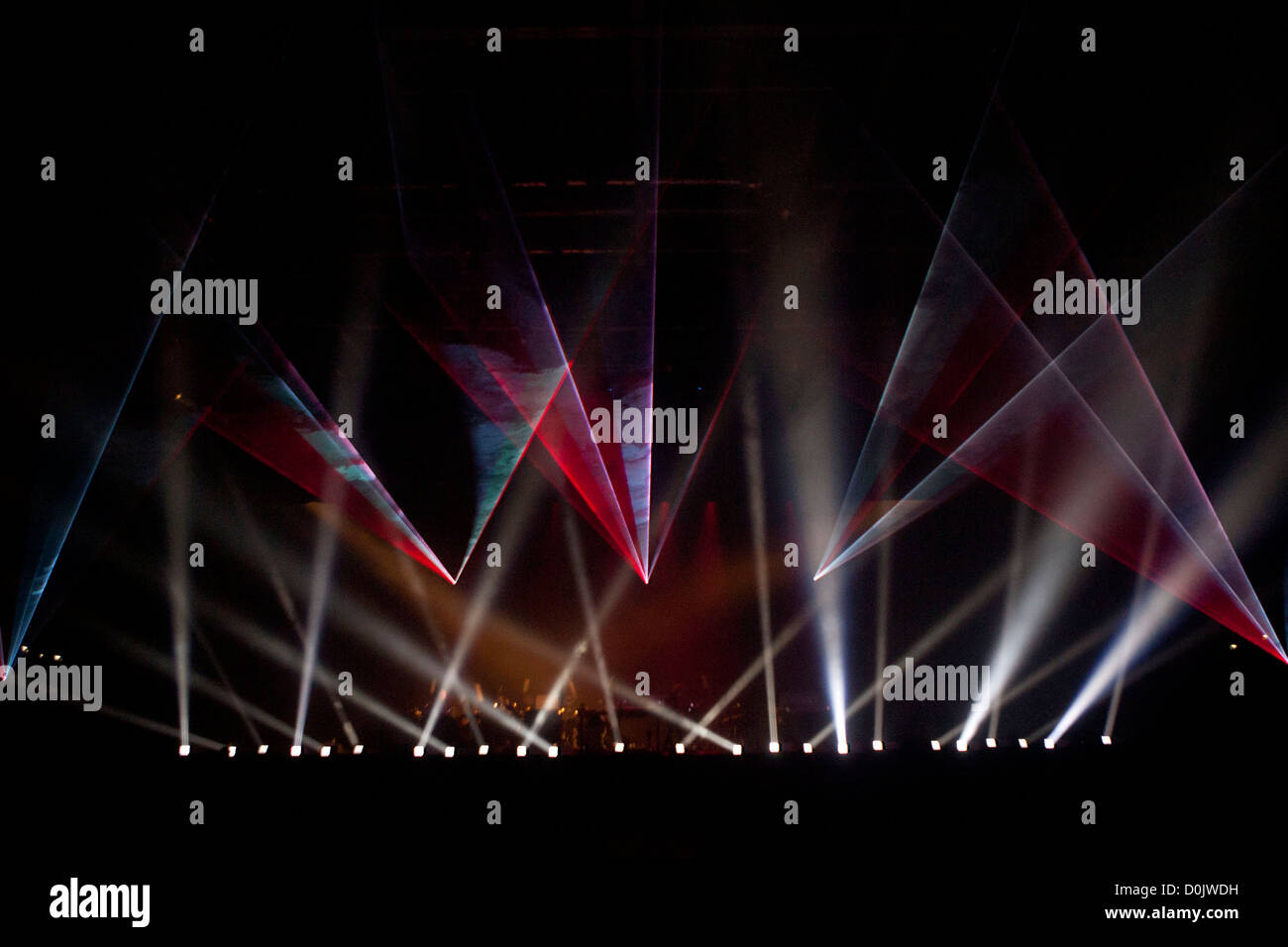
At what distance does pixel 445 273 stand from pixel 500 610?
6.12 meters

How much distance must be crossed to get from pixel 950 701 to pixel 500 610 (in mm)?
6700

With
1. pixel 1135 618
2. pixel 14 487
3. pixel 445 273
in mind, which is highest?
pixel 445 273

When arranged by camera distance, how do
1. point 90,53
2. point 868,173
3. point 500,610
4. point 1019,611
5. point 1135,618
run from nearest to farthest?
1. point 90,53
2. point 868,173
3. point 1135,618
4. point 1019,611
5. point 500,610

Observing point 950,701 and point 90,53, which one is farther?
point 950,701

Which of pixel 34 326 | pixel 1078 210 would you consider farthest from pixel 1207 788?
pixel 34 326

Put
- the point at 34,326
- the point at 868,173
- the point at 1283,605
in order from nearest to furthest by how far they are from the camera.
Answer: the point at 868,173 < the point at 34,326 < the point at 1283,605

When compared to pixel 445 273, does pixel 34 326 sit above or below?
below

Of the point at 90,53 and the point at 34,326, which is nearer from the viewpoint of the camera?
the point at 90,53

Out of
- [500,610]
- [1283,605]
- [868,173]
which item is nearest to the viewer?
[868,173]

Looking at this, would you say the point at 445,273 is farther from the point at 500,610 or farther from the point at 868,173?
the point at 500,610

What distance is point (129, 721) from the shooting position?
28.3ft

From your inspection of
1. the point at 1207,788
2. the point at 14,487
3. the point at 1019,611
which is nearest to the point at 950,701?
the point at 1019,611

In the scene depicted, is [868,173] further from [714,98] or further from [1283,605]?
[1283,605]

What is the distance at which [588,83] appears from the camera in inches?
204
